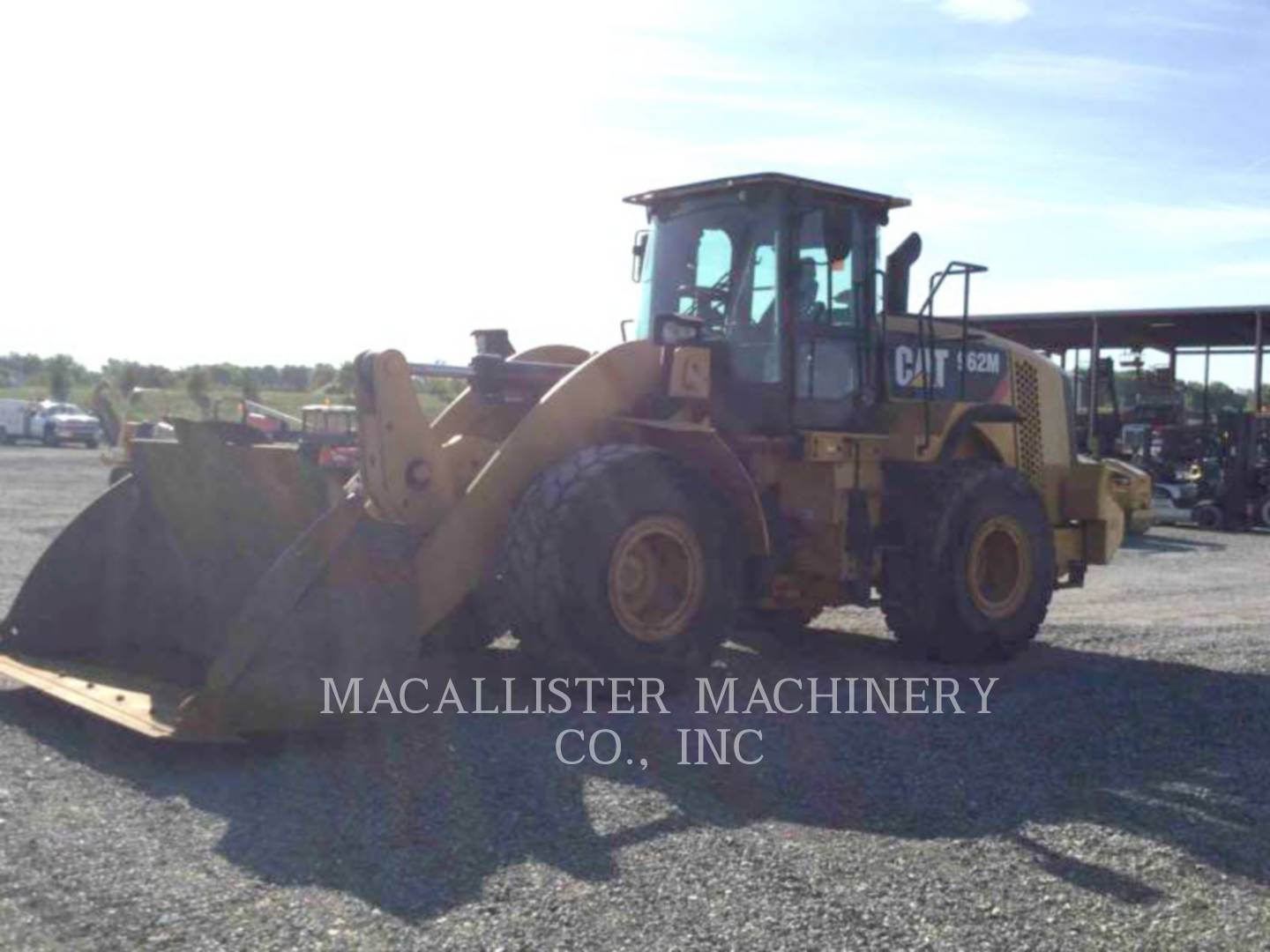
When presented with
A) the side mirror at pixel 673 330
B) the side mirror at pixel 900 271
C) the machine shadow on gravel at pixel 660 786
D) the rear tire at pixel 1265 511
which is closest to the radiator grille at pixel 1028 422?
the side mirror at pixel 900 271

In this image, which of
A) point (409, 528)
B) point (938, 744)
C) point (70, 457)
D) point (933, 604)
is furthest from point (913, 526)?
point (70, 457)

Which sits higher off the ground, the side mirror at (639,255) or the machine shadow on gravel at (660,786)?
the side mirror at (639,255)

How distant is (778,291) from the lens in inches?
360

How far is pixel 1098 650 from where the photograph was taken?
10586 mm

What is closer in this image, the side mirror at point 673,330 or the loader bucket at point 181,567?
the loader bucket at point 181,567

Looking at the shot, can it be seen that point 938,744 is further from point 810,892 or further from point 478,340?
point 478,340

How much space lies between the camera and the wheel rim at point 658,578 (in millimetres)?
7832

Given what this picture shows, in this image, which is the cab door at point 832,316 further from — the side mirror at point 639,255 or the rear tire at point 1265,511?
the rear tire at point 1265,511

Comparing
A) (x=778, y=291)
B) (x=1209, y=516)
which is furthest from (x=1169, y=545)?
(x=778, y=291)

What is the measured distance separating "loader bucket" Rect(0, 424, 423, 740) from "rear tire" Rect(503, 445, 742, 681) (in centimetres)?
69

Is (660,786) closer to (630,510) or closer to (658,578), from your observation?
(630,510)

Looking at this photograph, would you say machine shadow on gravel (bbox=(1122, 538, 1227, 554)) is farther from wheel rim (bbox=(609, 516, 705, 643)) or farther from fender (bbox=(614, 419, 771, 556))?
wheel rim (bbox=(609, 516, 705, 643))

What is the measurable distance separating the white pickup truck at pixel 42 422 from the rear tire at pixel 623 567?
147 ft

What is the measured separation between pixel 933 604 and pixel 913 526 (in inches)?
19.5
